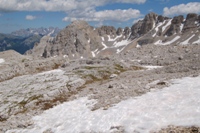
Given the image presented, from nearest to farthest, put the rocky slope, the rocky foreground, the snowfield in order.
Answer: the snowfield, the rocky slope, the rocky foreground

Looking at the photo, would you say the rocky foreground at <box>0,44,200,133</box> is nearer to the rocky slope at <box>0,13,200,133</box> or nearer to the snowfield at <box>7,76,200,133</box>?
the rocky slope at <box>0,13,200,133</box>

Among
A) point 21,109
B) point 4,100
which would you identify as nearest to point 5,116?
point 21,109

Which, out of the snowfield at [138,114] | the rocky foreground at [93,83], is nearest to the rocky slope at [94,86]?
the rocky foreground at [93,83]

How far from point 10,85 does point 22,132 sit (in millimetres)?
22799

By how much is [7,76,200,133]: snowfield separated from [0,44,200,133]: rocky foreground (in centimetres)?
99

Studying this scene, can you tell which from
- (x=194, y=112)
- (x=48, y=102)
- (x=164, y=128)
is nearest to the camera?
(x=164, y=128)

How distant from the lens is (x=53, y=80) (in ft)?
141

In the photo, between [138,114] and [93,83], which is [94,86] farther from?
[138,114]

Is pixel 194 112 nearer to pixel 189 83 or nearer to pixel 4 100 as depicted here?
pixel 189 83

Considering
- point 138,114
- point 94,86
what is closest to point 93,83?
point 94,86

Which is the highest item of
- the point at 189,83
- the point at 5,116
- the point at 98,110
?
the point at 189,83

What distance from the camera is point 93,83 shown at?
136 ft

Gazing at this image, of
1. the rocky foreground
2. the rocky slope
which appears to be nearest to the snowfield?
the rocky slope

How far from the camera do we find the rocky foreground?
89.1ft
